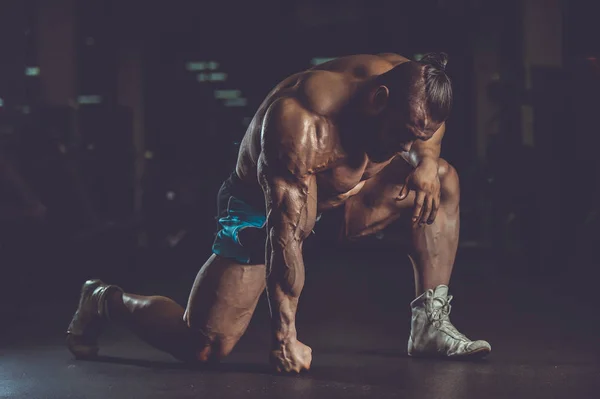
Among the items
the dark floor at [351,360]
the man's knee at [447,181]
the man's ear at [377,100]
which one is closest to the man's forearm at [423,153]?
the man's knee at [447,181]

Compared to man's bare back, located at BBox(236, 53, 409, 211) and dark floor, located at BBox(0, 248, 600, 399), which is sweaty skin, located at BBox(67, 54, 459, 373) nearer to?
man's bare back, located at BBox(236, 53, 409, 211)

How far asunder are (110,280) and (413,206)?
133 inches

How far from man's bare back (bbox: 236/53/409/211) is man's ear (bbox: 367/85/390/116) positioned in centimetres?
6

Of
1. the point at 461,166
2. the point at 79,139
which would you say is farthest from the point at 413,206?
the point at 461,166

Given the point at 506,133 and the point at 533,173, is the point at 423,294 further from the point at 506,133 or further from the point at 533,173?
the point at 506,133

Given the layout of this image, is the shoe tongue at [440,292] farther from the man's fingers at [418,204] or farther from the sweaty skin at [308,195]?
the man's fingers at [418,204]

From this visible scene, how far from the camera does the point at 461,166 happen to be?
9477mm

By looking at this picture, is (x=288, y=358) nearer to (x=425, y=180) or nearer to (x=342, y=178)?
(x=342, y=178)

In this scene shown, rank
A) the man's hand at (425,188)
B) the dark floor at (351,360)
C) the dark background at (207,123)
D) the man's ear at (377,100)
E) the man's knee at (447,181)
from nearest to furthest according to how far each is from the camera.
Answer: the dark floor at (351,360) → the man's ear at (377,100) → the man's hand at (425,188) → the man's knee at (447,181) → the dark background at (207,123)

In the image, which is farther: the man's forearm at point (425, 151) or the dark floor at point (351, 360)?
the man's forearm at point (425, 151)

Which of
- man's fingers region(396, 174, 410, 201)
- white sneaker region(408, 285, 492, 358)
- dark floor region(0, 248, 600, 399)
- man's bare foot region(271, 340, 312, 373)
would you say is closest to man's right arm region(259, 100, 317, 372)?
man's bare foot region(271, 340, 312, 373)

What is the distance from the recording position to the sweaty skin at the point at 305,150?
82.6 inches

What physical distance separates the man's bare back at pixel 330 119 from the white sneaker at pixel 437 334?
16.3 inches

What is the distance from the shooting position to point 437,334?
2406 millimetres
